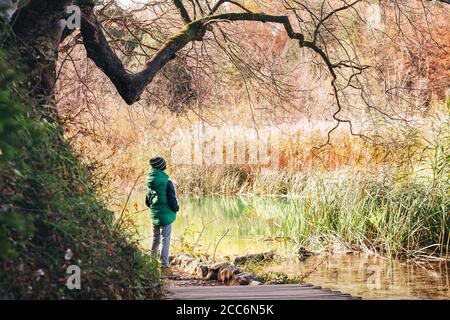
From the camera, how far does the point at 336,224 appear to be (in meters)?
10.2

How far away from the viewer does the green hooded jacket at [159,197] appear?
768 centimetres

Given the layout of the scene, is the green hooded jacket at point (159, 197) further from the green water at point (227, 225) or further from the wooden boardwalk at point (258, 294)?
the wooden boardwalk at point (258, 294)

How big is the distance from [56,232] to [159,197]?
3.90 meters

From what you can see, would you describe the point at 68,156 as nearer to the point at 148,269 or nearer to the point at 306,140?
the point at 148,269

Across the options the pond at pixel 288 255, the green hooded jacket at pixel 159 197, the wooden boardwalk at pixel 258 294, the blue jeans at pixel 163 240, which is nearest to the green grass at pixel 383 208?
the pond at pixel 288 255

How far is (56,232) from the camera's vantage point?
380 centimetres

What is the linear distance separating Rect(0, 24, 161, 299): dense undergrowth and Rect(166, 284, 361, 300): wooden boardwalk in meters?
0.32

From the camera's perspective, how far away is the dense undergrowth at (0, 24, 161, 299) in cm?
354

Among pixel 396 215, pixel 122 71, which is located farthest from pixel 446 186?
pixel 122 71

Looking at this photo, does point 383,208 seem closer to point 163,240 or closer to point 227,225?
point 227,225

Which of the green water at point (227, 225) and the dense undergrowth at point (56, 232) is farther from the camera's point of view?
the green water at point (227, 225)

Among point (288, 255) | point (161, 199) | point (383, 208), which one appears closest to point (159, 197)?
point (161, 199)

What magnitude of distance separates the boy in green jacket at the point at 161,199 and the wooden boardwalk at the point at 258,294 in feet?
7.83

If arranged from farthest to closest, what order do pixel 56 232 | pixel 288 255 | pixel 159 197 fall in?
1. pixel 288 255
2. pixel 159 197
3. pixel 56 232
